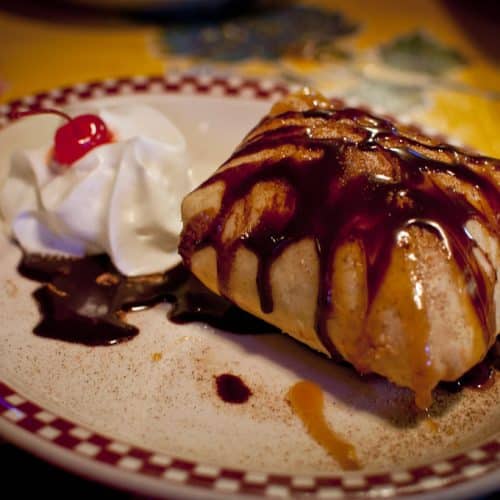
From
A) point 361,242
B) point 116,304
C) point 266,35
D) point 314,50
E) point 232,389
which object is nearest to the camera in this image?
point 361,242

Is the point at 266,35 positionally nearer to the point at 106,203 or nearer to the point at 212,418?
the point at 106,203

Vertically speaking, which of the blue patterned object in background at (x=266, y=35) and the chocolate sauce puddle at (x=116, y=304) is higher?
the blue patterned object in background at (x=266, y=35)

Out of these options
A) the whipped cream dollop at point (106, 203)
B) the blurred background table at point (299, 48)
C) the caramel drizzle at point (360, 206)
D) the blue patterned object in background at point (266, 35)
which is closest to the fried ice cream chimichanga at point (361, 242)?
the caramel drizzle at point (360, 206)

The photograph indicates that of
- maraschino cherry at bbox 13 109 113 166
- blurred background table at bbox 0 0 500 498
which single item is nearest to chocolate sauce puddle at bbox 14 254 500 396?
maraschino cherry at bbox 13 109 113 166

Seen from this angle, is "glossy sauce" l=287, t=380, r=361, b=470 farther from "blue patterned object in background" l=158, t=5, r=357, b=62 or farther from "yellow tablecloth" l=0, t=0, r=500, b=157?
"blue patterned object in background" l=158, t=5, r=357, b=62

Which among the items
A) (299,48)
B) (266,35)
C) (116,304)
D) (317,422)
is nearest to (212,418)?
(317,422)

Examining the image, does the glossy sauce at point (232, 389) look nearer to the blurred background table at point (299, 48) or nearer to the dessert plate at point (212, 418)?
the dessert plate at point (212, 418)

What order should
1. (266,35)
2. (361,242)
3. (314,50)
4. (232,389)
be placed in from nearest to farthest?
(361,242) < (232,389) < (314,50) < (266,35)

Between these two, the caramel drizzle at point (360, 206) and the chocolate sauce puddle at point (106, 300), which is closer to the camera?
the caramel drizzle at point (360, 206)
